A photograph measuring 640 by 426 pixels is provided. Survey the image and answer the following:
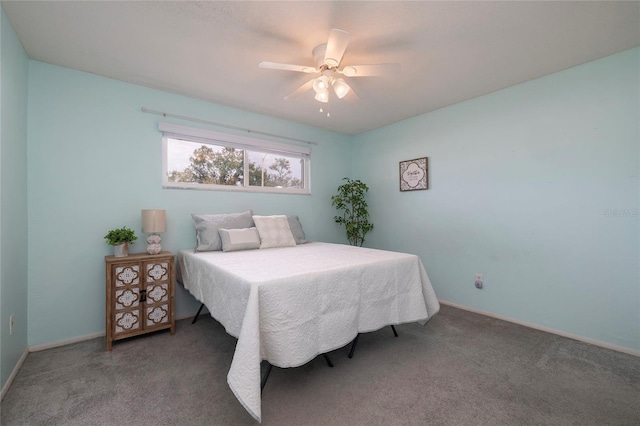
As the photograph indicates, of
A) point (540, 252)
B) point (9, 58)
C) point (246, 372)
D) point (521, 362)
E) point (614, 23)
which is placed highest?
point (614, 23)

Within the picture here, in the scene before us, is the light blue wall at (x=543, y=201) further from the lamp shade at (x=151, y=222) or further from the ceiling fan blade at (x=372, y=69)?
the lamp shade at (x=151, y=222)

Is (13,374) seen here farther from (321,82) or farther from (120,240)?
(321,82)

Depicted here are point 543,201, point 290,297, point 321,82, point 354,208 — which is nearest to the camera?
point 290,297

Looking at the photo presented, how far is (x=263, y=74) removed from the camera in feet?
8.18

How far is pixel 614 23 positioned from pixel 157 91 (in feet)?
12.6

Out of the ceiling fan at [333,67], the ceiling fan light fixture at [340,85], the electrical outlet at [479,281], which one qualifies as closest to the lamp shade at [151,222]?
the ceiling fan at [333,67]

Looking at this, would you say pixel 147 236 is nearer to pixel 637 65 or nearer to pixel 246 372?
pixel 246 372

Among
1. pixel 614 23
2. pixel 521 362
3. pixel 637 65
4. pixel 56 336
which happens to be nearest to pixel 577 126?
pixel 637 65

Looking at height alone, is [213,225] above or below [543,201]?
below

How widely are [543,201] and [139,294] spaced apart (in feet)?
12.4

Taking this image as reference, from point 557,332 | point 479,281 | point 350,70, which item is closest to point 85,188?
point 350,70

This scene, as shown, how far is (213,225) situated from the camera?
2.87m

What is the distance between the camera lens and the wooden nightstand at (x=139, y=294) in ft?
7.26

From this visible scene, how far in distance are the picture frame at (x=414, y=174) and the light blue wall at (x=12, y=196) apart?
3793 millimetres
